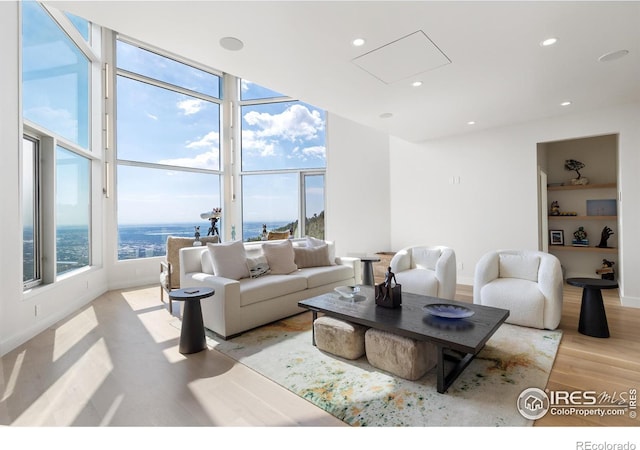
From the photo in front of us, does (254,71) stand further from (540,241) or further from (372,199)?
(540,241)

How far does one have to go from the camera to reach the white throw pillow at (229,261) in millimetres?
3486

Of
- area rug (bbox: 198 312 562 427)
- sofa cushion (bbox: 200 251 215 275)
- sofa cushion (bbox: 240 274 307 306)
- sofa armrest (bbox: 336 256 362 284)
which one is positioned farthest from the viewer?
sofa armrest (bbox: 336 256 362 284)

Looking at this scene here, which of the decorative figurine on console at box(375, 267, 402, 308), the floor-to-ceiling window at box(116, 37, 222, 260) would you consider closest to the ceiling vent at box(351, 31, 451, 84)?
the decorative figurine on console at box(375, 267, 402, 308)

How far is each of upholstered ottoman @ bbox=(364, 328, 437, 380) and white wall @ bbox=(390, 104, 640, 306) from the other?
10.9 ft

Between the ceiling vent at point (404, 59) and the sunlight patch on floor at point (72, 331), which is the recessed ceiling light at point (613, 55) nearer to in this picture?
the ceiling vent at point (404, 59)

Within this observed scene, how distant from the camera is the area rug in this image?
1840 mm

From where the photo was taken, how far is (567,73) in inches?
120

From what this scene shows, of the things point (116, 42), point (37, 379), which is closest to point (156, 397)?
point (37, 379)

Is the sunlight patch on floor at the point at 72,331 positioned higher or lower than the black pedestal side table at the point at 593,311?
lower

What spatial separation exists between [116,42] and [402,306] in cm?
672

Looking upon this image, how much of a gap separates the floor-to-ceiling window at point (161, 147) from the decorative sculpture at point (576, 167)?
22.9 feet

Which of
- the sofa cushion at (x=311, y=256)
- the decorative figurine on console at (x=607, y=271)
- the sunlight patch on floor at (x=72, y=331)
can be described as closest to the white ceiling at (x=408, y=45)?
the sofa cushion at (x=311, y=256)

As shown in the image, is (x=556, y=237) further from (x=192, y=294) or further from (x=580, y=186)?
(x=192, y=294)

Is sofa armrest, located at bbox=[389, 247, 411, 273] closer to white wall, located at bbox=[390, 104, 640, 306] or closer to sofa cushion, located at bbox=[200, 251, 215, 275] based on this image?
white wall, located at bbox=[390, 104, 640, 306]
